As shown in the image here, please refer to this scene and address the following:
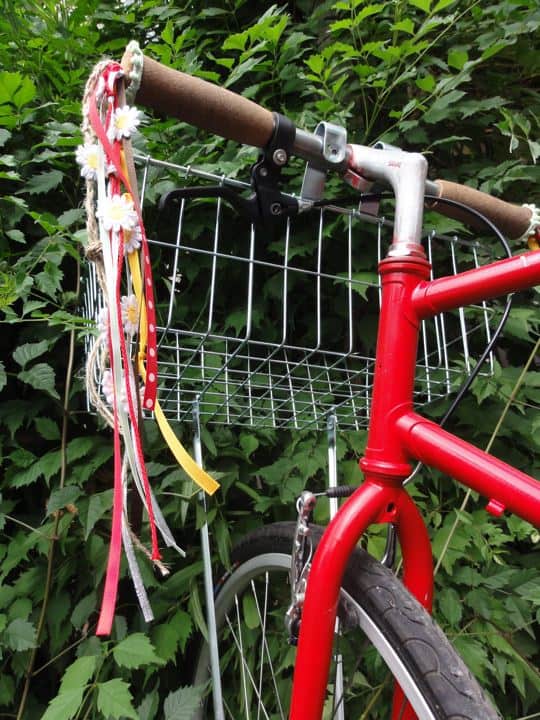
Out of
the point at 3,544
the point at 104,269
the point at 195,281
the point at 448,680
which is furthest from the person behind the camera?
the point at 195,281

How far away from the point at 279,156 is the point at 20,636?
31.7 inches

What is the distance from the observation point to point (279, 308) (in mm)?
1061

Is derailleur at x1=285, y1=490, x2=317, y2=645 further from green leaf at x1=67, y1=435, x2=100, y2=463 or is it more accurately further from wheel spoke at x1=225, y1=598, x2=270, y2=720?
green leaf at x1=67, y1=435, x2=100, y2=463

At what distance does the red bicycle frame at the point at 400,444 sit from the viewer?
1.44 feet

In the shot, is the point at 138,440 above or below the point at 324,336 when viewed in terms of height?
below

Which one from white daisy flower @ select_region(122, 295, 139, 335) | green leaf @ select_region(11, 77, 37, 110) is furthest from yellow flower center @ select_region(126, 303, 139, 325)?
green leaf @ select_region(11, 77, 37, 110)

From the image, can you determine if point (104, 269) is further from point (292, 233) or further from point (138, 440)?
point (292, 233)

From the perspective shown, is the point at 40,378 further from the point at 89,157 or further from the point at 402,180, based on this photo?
the point at 402,180

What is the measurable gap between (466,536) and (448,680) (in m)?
0.61

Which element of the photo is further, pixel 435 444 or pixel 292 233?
pixel 292 233

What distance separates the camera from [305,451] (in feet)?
3.10

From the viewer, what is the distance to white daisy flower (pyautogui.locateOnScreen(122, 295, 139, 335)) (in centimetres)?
49

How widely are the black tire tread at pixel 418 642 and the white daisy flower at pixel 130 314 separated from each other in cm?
32

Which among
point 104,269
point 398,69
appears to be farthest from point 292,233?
point 104,269
